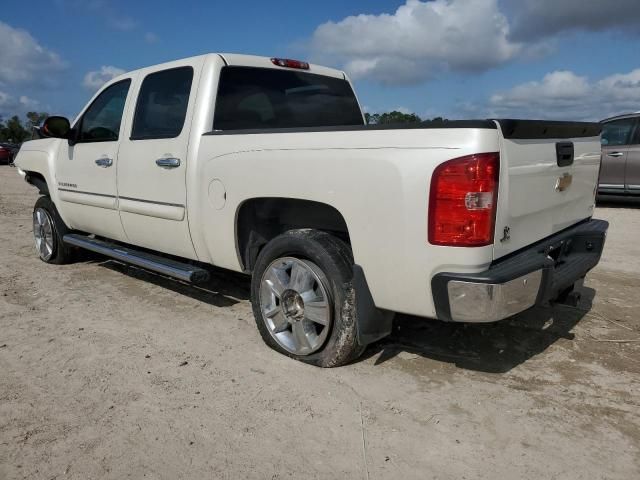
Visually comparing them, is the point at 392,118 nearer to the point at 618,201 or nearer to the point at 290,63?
the point at 290,63

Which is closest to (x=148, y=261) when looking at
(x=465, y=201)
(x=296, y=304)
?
(x=296, y=304)

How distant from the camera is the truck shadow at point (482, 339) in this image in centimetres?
358

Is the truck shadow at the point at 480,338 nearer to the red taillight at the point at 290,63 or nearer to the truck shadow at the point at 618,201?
the red taillight at the point at 290,63

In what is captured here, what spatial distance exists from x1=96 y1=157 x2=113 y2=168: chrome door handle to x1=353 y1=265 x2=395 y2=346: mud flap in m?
2.73

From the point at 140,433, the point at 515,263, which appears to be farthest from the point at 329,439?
the point at 515,263

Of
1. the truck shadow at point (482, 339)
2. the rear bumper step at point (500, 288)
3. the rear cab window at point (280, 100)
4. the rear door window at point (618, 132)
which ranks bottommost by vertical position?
the truck shadow at point (482, 339)

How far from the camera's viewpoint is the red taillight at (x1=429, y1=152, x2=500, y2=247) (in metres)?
2.57

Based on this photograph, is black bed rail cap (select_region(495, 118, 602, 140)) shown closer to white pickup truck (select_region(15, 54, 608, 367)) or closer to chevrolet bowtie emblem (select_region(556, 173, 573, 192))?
white pickup truck (select_region(15, 54, 608, 367))

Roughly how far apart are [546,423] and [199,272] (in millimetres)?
2483

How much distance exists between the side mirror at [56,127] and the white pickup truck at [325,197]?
0.02 meters

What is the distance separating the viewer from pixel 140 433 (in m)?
2.71

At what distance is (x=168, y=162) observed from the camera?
4055 mm

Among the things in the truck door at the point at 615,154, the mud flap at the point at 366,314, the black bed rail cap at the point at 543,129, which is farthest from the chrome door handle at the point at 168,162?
the truck door at the point at 615,154

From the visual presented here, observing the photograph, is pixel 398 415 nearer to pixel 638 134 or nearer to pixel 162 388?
pixel 162 388
